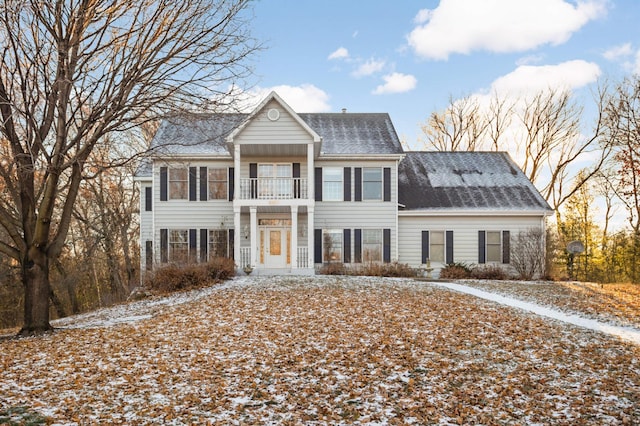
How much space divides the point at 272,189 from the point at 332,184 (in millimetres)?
2660

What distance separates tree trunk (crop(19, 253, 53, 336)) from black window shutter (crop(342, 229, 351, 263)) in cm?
1285

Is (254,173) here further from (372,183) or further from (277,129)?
(372,183)

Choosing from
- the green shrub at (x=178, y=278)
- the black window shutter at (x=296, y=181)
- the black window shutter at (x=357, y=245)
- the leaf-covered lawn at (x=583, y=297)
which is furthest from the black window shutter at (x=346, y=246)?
the green shrub at (x=178, y=278)

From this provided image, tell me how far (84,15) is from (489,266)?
1807 cm

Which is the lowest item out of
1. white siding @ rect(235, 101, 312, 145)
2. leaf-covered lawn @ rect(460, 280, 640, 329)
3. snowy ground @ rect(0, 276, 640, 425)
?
leaf-covered lawn @ rect(460, 280, 640, 329)

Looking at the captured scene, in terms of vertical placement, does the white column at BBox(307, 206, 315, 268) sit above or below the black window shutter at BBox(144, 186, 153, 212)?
below

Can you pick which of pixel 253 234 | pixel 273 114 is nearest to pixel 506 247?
pixel 253 234

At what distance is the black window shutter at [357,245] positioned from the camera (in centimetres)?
2258

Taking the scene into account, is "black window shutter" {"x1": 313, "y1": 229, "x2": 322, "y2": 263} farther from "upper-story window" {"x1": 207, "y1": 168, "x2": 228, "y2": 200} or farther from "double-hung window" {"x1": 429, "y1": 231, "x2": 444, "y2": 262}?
"double-hung window" {"x1": 429, "y1": 231, "x2": 444, "y2": 262}

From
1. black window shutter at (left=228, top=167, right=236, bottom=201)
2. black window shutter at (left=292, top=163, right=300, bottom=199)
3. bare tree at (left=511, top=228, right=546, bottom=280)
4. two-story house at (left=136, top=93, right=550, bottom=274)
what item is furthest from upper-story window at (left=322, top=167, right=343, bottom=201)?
bare tree at (left=511, top=228, right=546, bottom=280)

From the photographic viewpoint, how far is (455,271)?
2214 centimetres

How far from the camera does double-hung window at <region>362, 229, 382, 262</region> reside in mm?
22625

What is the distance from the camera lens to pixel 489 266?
74.7ft

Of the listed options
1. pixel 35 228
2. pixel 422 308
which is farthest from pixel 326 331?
pixel 35 228
